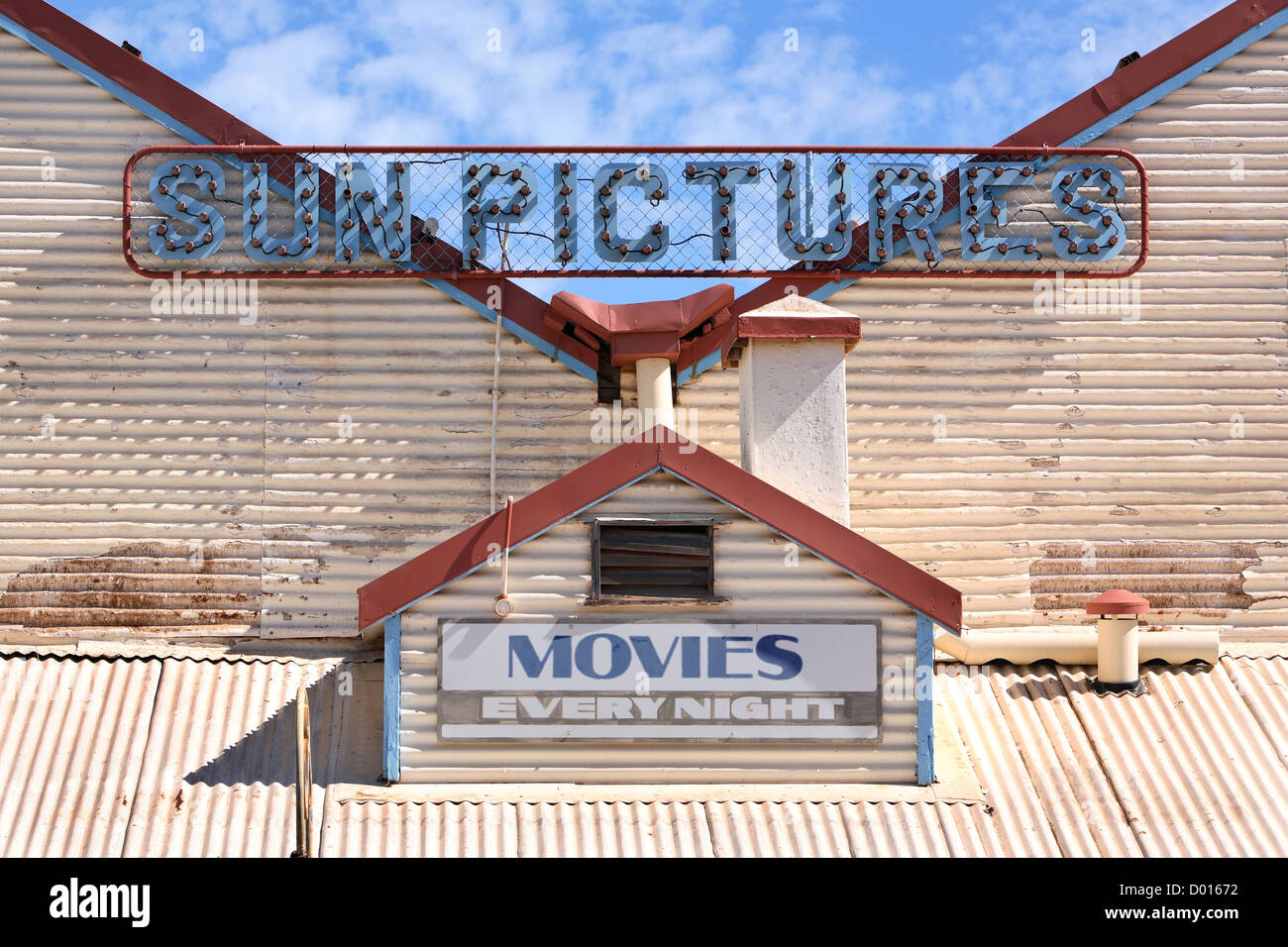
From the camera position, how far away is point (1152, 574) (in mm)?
14586

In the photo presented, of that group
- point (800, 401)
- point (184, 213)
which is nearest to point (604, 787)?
point (800, 401)

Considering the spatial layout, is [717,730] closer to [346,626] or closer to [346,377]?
[346,626]

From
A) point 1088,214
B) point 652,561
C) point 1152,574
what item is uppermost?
point 1088,214

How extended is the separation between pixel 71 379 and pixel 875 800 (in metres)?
8.53

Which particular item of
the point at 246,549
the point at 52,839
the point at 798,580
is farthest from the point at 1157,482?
the point at 52,839

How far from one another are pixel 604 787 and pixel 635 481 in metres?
2.35

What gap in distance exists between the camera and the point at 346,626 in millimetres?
14070

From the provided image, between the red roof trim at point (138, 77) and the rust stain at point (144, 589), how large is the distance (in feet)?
11.6

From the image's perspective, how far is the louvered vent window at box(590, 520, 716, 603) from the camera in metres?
11.5

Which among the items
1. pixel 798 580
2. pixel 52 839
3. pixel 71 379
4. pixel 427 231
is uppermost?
pixel 427 231

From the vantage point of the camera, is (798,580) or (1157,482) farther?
(1157,482)

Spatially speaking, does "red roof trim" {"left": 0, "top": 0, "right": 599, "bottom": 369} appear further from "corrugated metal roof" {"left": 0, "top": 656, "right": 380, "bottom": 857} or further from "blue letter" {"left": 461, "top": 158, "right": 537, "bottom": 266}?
"corrugated metal roof" {"left": 0, "top": 656, "right": 380, "bottom": 857}

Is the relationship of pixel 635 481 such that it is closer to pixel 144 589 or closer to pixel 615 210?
pixel 615 210

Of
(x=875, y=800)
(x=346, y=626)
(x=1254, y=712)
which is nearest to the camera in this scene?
(x=875, y=800)
